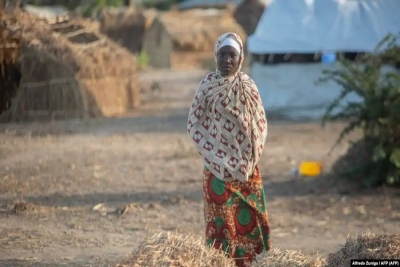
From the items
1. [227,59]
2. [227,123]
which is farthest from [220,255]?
[227,59]

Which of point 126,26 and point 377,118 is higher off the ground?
point 377,118

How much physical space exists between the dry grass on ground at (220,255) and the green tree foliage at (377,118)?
384cm

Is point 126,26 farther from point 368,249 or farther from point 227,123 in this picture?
point 368,249

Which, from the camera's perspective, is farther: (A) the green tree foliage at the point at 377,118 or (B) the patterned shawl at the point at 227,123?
(A) the green tree foliage at the point at 377,118

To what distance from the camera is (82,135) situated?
12.4m

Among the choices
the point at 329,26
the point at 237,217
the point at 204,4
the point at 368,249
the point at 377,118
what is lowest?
the point at 204,4

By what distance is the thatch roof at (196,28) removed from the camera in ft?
90.3

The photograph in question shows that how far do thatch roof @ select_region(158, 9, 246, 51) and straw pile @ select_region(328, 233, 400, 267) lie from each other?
2318cm

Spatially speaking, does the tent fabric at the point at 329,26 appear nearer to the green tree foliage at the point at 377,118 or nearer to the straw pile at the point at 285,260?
the green tree foliage at the point at 377,118

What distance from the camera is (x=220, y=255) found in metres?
4.64

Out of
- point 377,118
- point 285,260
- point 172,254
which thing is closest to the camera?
point 172,254

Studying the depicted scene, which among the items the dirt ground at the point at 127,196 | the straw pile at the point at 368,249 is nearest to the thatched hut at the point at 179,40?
the dirt ground at the point at 127,196

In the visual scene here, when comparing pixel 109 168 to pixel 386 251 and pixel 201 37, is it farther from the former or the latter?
pixel 201 37

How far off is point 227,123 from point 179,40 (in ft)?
73.7
